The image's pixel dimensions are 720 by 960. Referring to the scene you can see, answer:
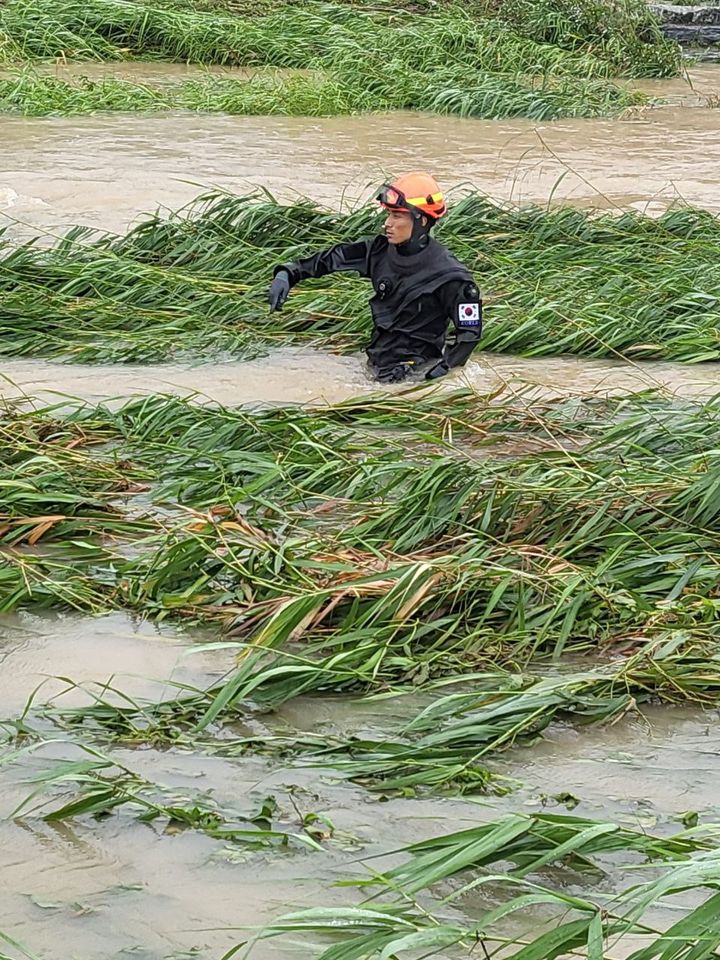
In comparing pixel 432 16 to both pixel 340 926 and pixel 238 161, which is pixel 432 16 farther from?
pixel 340 926

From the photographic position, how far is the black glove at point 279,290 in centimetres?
652

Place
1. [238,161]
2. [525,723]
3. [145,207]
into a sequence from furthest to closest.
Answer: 1. [238,161]
2. [145,207]
3. [525,723]

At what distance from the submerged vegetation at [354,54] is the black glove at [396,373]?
8.03 meters

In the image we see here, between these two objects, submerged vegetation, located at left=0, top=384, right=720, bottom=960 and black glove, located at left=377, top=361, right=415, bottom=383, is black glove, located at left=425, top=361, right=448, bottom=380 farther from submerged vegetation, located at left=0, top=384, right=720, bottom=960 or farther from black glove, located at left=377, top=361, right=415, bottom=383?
submerged vegetation, located at left=0, top=384, right=720, bottom=960

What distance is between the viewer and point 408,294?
6730mm

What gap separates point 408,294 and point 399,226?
0.31 metres

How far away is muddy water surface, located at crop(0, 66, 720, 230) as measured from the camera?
34.9ft

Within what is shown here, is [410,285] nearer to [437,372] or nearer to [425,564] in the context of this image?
[437,372]

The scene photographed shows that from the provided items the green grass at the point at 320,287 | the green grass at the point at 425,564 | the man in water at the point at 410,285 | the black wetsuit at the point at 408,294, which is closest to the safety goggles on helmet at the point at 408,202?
the man in water at the point at 410,285

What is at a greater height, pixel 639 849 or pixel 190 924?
pixel 639 849

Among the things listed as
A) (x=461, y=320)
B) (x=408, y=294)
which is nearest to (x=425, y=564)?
(x=461, y=320)

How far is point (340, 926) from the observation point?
8.88 feet

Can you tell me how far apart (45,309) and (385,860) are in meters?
4.89

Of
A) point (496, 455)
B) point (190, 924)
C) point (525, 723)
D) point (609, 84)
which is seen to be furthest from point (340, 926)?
point (609, 84)
